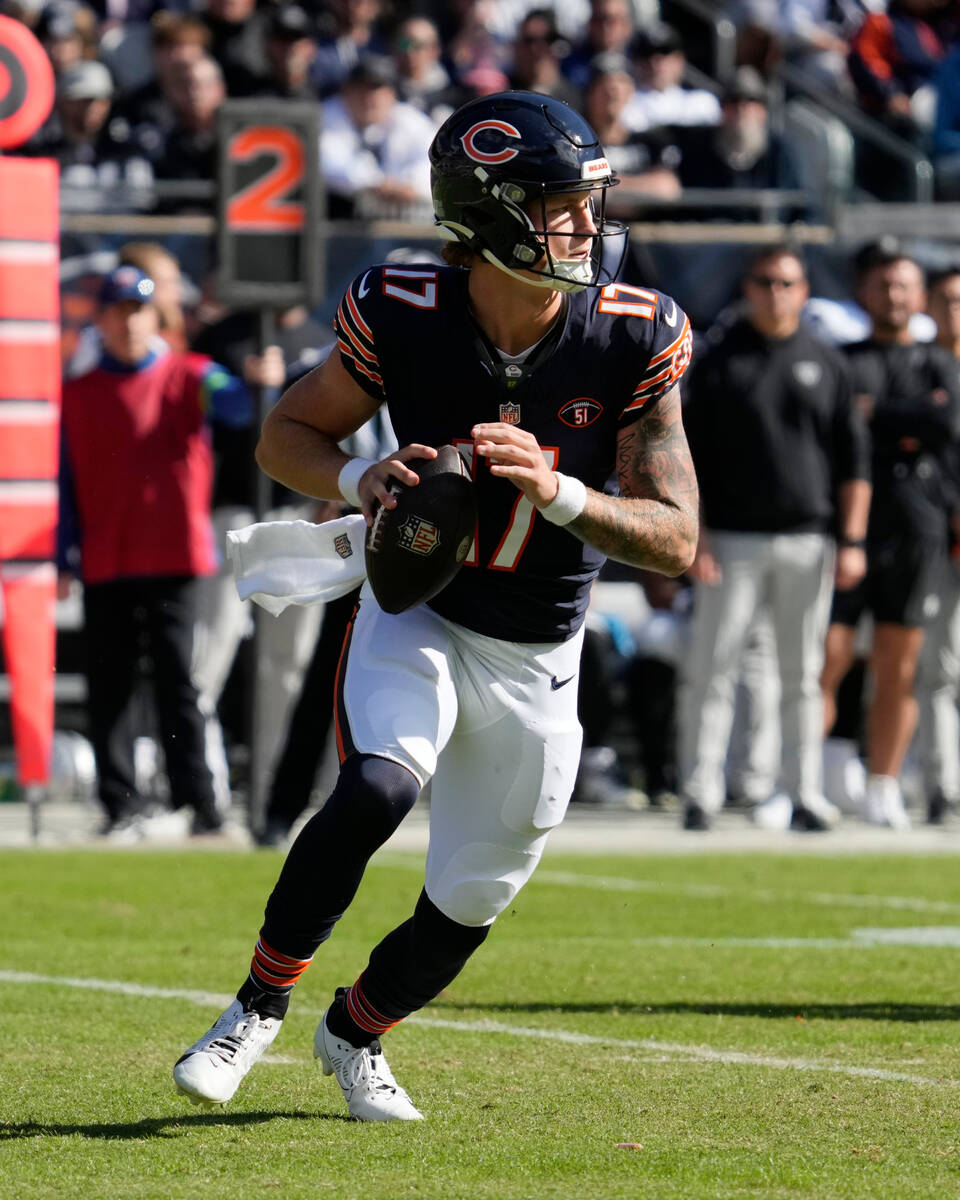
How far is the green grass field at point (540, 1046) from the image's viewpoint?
12.3ft

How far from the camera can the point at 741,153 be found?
13.5m

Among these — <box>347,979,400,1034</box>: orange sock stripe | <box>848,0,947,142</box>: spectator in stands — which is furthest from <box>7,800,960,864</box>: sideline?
→ <box>848,0,947,142</box>: spectator in stands

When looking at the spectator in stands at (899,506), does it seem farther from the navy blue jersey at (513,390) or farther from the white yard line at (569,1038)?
the navy blue jersey at (513,390)

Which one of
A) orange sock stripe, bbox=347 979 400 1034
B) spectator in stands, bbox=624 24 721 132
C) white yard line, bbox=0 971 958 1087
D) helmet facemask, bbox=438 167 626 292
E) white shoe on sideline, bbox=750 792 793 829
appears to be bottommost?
white shoe on sideline, bbox=750 792 793 829

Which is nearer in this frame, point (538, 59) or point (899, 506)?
point (899, 506)

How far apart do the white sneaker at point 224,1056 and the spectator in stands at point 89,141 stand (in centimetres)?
940

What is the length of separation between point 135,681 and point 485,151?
5.79 m

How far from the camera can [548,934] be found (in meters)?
7.07

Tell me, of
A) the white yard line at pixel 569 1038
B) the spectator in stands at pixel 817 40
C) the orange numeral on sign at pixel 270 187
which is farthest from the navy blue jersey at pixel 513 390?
the spectator in stands at pixel 817 40

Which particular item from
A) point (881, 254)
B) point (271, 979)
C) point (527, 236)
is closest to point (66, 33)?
point (881, 254)

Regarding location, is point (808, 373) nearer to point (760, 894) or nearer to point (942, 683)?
point (942, 683)

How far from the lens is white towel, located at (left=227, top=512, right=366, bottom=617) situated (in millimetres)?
4418

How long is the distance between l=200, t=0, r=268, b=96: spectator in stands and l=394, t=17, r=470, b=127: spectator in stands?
0.94 m

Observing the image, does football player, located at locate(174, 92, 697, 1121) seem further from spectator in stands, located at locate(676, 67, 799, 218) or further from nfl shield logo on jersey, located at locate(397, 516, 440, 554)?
spectator in stands, located at locate(676, 67, 799, 218)
